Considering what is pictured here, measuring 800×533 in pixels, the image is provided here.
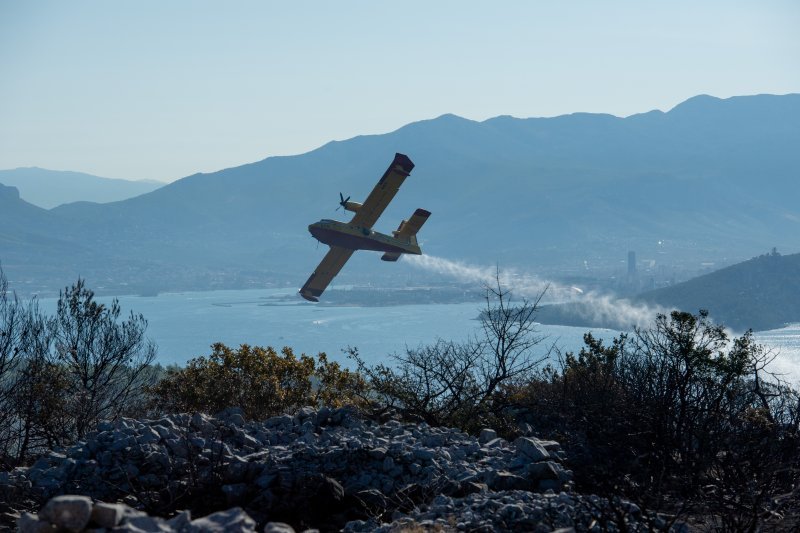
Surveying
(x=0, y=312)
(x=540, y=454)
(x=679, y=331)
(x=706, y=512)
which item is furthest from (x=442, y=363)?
(x=0, y=312)

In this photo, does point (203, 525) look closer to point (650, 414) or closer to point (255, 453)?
point (255, 453)

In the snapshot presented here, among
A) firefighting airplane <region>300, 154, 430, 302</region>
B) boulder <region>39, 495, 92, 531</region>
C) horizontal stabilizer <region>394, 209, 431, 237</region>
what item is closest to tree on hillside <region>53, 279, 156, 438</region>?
firefighting airplane <region>300, 154, 430, 302</region>

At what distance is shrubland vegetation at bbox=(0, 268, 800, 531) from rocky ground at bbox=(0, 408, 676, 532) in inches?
52.8

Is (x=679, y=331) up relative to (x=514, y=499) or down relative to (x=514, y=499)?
up

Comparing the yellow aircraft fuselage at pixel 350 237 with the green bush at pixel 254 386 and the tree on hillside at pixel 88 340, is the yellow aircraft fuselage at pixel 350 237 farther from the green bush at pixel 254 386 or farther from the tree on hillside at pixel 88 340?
the green bush at pixel 254 386

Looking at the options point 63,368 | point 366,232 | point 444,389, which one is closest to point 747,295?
point 366,232

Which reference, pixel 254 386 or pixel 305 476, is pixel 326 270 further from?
pixel 305 476

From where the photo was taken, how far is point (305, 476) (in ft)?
42.3

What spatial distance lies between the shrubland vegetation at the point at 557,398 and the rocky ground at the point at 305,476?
1341mm

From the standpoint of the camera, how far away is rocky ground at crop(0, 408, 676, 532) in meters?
11.8

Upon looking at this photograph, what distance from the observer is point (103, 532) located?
22.6 ft

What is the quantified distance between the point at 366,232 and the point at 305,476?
63.4 ft

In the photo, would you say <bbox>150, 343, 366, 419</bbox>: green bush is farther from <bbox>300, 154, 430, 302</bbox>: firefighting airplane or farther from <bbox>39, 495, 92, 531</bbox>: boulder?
<bbox>39, 495, 92, 531</bbox>: boulder

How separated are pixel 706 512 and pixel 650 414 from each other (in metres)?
3.27
